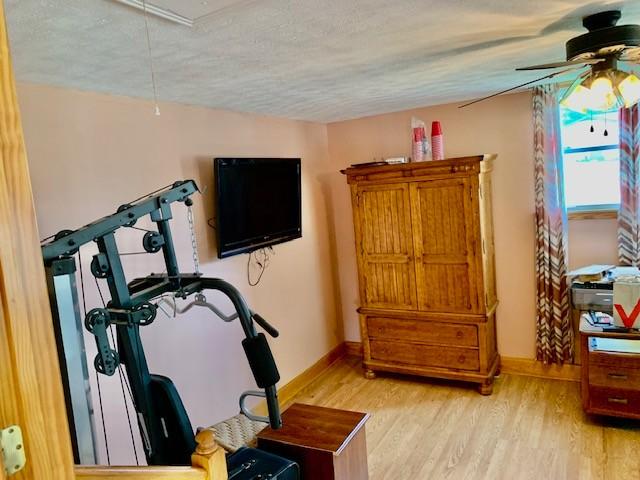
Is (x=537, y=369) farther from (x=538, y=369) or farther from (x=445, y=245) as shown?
(x=445, y=245)

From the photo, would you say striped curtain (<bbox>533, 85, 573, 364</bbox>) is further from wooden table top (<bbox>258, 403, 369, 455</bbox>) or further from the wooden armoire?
wooden table top (<bbox>258, 403, 369, 455</bbox>)

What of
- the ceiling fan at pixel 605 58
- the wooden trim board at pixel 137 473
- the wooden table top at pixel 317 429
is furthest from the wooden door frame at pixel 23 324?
the ceiling fan at pixel 605 58

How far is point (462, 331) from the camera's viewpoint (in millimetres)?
3668

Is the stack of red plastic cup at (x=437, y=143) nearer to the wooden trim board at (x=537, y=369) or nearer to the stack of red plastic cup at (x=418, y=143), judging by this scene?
the stack of red plastic cup at (x=418, y=143)

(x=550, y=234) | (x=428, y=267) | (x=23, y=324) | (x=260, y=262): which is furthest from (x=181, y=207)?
(x=550, y=234)

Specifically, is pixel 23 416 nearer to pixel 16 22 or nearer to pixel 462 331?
pixel 16 22

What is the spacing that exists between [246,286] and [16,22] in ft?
7.44

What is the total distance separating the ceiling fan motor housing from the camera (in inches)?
70.6


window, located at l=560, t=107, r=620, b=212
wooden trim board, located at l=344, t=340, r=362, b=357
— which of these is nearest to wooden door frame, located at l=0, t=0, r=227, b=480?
window, located at l=560, t=107, r=620, b=212

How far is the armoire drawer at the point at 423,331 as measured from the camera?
3.66m

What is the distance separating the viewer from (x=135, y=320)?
1.75 meters

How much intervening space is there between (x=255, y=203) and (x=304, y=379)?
63.9 inches

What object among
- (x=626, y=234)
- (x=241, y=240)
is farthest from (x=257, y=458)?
(x=626, y=234)

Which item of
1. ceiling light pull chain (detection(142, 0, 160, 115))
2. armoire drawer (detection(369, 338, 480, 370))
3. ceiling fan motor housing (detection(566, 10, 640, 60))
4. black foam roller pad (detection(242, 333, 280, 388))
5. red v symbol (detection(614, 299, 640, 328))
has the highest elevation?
ceiling light pull chain (detection(142, 0, 160, 115))
